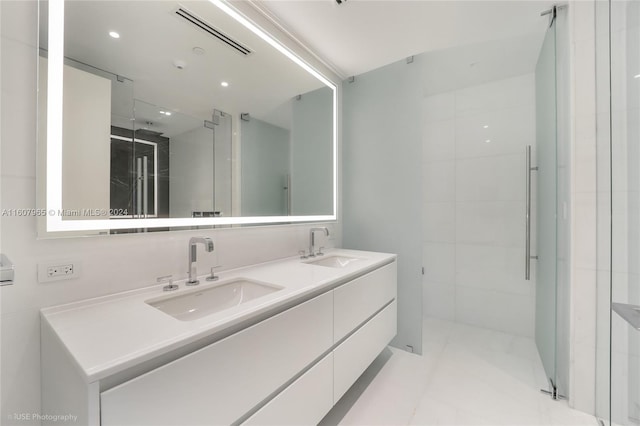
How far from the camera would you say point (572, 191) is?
1.61m

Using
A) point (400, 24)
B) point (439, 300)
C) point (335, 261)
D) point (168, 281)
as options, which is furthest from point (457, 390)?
point (400, 24)

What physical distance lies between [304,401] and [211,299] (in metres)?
0.64

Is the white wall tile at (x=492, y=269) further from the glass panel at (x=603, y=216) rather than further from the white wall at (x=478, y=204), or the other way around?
the glass panel at (x=603, y=216)

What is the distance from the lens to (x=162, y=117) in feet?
4.32

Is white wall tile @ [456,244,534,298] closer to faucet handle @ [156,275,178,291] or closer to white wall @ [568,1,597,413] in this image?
white wall @ [568,1,597,413]

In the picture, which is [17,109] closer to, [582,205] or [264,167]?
[264,167]

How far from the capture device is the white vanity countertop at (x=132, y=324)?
0.65 meters

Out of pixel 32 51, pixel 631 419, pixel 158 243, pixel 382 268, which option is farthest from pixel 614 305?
pixel 32 51

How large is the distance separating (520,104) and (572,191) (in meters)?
1.39

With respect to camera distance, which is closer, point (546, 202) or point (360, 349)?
point (360, 349)

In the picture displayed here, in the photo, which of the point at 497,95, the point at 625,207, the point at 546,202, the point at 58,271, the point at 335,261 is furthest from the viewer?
the point at 497,95

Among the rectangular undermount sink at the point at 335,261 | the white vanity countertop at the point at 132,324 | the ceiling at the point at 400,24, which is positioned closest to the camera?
the white vanity countertop at the point at 132,324

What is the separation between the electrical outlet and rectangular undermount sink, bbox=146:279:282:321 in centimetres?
28

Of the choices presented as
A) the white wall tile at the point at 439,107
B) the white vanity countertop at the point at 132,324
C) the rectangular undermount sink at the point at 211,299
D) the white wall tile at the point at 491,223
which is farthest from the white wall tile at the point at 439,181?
the rectangular undermount sink at the point at 211,299
